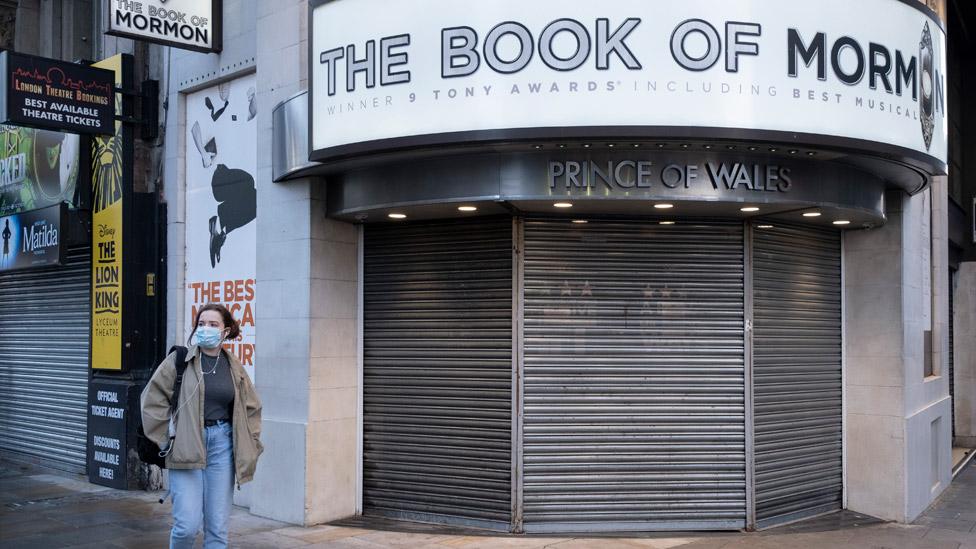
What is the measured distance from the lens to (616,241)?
8828 mm

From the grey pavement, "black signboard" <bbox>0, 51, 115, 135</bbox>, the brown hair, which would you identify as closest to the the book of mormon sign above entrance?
the brown hair

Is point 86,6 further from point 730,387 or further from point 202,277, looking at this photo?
point 730,387

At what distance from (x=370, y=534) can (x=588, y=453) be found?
220 centimetres

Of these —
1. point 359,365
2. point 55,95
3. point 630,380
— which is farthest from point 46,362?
point 630,380

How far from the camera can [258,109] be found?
10.0m

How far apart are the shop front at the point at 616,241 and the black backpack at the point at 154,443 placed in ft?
8.50

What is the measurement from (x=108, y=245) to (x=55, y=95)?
1982 millimetres

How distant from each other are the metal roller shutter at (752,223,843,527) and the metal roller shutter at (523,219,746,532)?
0.38m

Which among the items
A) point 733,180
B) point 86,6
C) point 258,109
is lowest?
point 733,180

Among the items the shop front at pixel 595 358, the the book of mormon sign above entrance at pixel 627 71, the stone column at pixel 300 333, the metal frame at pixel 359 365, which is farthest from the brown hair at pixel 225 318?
the metal frame at pixel 359 365

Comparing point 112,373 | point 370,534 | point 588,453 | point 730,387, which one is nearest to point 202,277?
point 112,373

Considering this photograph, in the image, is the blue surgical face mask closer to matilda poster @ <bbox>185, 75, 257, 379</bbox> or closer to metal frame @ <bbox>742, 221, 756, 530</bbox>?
matilda poster @ <bbox>185, 75, 257, 379</bbox>

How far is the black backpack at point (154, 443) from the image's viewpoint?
20.5ft

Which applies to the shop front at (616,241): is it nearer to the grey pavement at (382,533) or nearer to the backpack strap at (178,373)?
the grey pavement at (382,533)
